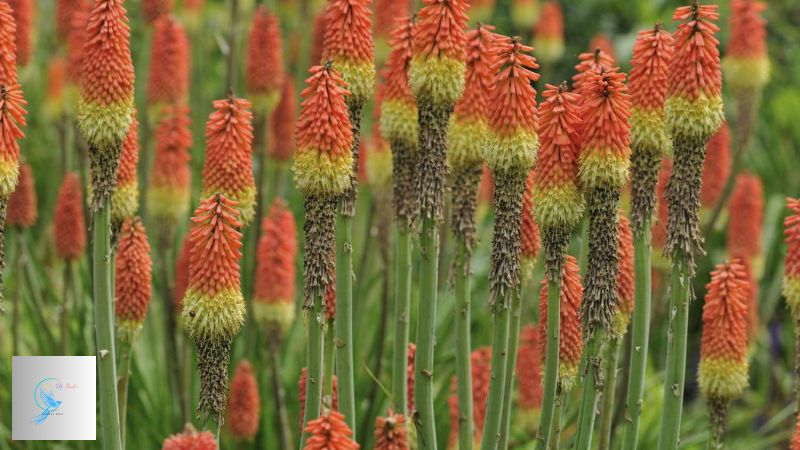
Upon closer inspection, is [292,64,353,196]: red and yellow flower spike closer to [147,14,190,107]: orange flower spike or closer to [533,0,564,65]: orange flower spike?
[147,14,190,107]: orange flower spike

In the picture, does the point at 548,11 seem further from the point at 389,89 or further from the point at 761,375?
the point at 389,89

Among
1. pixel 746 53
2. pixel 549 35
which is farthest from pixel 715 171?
pixel 549 35

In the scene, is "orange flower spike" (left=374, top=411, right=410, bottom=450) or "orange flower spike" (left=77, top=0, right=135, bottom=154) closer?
"orange flower spike" (left=374, top=411, right=410, bottom=450)

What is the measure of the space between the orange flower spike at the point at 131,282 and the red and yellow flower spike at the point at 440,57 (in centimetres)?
156

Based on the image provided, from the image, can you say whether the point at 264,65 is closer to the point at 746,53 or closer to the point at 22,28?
the point at 22,28

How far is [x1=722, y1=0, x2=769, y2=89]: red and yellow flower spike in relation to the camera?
27.0ft

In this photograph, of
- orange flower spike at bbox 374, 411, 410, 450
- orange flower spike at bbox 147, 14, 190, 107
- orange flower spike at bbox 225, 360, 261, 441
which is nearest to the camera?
orange flower spike at bbox 374, 411, 410, 450

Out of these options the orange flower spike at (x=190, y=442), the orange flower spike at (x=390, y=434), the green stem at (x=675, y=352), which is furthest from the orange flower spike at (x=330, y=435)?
the green stem at (x=675, y=352)

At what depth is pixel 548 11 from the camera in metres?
11.1

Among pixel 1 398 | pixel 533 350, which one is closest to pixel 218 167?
pixel 533 350

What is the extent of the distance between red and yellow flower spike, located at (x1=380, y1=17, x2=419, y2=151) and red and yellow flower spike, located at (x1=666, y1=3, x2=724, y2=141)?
1.13 m

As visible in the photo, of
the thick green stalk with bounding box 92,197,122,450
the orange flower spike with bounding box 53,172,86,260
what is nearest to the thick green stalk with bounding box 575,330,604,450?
the thick green stalk with bounding box 92,197,122,450

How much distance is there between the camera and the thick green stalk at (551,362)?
432 cm

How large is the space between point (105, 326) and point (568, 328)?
185 centimetres
